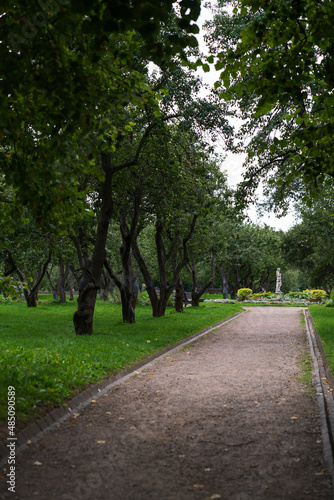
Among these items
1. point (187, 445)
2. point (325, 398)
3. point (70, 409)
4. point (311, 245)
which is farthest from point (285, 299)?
point (187, 445)

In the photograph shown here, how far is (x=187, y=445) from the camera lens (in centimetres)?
510

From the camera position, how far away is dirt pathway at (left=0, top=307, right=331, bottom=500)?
13.1 feet

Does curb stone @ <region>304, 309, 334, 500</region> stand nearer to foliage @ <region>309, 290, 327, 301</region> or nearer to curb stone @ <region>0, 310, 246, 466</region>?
curb stone @ <region>0, 310, 246, 466</region>

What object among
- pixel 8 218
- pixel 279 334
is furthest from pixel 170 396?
pixel 279 334

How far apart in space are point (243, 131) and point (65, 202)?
8419 millimetres

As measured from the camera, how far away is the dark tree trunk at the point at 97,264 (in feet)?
47.6

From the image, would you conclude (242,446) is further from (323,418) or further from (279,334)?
(279,334)

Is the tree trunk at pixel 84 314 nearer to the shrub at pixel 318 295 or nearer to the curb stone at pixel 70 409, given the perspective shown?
the curb stone at pixel 70 409

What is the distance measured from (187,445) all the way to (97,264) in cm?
1024

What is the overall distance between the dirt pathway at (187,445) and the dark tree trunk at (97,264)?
633cm

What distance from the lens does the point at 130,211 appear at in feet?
62.1

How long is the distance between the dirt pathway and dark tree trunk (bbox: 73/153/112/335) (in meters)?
6.33

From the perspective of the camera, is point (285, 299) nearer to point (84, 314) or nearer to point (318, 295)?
point (318, 295)

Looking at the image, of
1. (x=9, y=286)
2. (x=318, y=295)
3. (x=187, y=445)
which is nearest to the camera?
(x=187, y=445)
